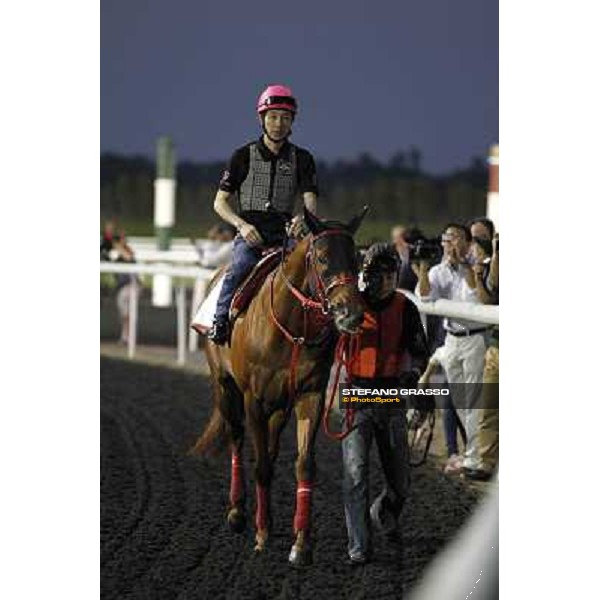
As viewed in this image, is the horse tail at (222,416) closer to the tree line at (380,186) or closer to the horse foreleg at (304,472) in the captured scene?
the horse foreleg at (304,472)

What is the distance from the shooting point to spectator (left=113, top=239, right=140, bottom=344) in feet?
31.0

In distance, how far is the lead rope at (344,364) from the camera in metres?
7.37

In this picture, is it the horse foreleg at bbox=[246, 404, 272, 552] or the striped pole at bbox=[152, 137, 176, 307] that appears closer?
the horse foreleg at bbox=[246, 404, 272, 552]

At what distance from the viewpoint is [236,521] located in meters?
7.85

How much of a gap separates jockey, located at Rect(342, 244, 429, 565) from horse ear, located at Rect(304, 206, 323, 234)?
417mm

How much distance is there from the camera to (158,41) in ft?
27.1

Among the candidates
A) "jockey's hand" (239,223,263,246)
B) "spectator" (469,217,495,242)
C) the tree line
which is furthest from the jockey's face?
"spectator" (469,217,495,242)

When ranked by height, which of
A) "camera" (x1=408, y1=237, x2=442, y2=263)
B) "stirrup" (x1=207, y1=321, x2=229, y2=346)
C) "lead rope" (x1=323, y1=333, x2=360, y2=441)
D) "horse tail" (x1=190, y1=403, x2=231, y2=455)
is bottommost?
"horse tail" (x1=190, y1=403, x2=231, y2=455)

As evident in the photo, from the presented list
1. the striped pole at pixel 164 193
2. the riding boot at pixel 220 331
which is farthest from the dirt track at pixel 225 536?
the striped pole at pixel 164 193

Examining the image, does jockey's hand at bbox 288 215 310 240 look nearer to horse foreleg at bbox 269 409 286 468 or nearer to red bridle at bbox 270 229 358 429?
red bridle at bbox 270 229 358 429

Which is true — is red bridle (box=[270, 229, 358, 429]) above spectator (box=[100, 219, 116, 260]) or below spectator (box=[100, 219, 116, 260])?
below

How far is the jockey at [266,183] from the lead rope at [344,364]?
0.65 m
